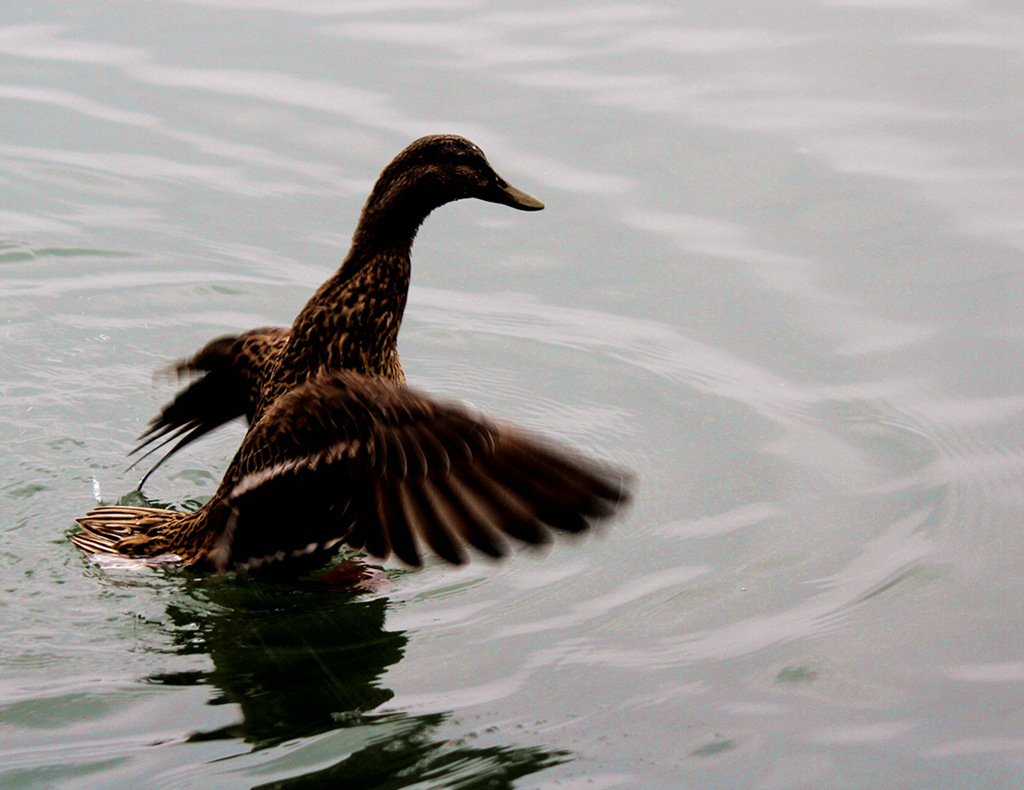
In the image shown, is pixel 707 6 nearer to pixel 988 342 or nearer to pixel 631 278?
pixel 631 278

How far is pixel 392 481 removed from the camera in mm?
4250

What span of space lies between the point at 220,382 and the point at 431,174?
1236 mm

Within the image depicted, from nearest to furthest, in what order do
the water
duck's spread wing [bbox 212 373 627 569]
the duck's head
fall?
duck's spread wing [bbox 212 373 627 569]
the water
the duck's head

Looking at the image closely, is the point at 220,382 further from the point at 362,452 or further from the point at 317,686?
the point at 317,686

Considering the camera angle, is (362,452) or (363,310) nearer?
(362,452)

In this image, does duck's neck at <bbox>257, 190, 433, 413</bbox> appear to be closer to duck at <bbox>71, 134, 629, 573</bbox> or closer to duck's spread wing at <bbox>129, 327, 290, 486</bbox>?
duck at <bbox>71, 134, 629, 573</bbox>

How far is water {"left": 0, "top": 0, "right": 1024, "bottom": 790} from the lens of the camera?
4.18 m

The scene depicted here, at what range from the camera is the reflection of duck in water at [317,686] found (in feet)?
12.8

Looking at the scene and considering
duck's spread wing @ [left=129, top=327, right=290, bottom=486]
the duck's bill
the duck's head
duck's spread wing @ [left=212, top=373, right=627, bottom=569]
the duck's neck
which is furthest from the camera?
duck's spread wing @ [left=129, top=327, right=290, bottom=486]

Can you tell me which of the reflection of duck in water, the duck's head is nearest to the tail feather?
the reflection of duck in water

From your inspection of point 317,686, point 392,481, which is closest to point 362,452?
point 392,481

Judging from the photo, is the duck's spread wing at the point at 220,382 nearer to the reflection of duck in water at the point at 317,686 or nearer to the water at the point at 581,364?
the water at the point at 581,364

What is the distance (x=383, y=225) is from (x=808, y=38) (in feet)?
16.1

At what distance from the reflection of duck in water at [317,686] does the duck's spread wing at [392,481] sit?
208 millimetres
